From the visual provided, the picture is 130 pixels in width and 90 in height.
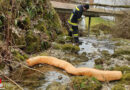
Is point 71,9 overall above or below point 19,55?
above

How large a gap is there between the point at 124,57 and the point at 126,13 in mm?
6688

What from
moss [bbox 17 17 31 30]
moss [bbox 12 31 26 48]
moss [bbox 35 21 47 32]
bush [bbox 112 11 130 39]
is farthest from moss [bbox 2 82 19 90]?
bush [bbox 112 11 130 39]

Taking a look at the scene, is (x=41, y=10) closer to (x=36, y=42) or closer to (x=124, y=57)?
(x=36, y=42)

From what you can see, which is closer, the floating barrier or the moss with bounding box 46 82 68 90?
the moss with bounding box 46 82 68 90

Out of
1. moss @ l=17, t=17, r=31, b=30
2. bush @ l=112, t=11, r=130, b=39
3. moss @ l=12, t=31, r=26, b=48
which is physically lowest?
bush @ l=112, t=11, r=130, b=39

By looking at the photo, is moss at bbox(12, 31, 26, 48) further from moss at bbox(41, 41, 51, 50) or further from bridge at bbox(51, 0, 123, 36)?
bridge at bbox(51, 0, 123, 36)

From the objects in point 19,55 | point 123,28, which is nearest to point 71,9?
point 123,28

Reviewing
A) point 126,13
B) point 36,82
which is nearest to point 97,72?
point 36,82

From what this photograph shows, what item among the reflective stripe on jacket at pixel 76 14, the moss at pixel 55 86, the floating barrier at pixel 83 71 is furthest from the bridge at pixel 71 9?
the moss at pixel 55 86

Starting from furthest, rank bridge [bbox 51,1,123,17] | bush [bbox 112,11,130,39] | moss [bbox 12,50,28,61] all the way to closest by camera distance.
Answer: bush [bbox 112,11,130,39]
bridge [bbox 51,1,123,17]
moss [bbox 12,50,28,61]

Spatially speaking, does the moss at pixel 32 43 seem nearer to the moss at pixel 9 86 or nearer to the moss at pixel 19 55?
the moss at pixel 19 55

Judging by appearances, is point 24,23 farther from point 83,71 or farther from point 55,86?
point 55,86

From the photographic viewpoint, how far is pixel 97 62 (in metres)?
4.48

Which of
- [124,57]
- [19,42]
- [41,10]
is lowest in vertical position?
[124,57]
